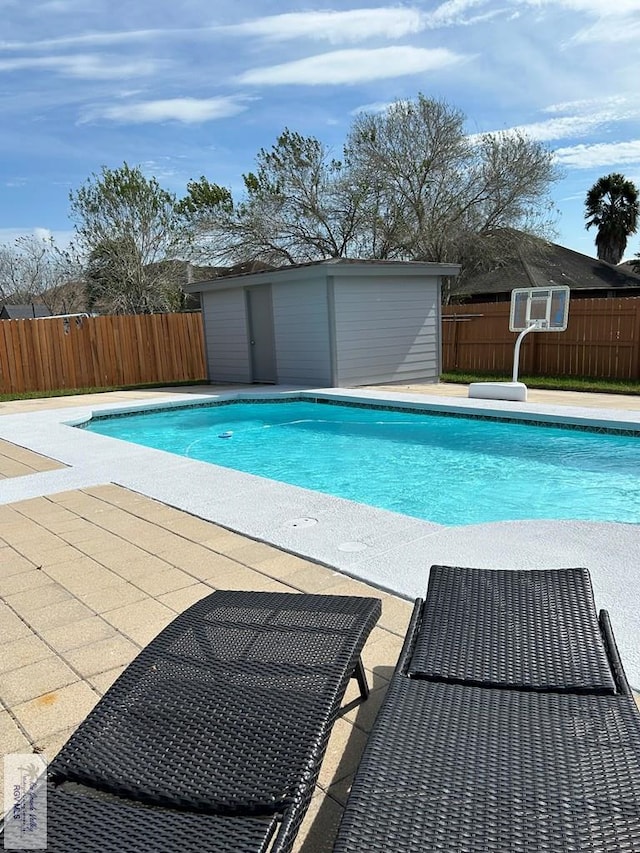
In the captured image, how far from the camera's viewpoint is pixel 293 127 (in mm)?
22031

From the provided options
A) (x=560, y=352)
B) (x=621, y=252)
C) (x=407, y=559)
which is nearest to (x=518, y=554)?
(x=407, y=559)

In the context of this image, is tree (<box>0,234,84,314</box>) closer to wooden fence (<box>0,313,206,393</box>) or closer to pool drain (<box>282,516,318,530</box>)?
wooden fence (<box>0,313,206,393</box>)

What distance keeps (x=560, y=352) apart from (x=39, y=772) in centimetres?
1285

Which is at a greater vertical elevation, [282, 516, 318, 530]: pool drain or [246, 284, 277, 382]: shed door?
[246, 284, 277, 382]: shed door

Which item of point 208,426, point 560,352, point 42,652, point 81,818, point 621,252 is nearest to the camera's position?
point 81,818

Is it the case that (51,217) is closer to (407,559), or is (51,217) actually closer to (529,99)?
(529,99)

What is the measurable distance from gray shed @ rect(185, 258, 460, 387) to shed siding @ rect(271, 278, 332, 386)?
0.02 m

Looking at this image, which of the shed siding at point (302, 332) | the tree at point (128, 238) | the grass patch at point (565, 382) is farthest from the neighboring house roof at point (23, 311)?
the grass patch at point (565, 382)

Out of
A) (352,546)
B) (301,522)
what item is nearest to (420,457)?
(301,522)

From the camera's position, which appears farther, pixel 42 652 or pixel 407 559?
pixel 407 559

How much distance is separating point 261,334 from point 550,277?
1395 cm

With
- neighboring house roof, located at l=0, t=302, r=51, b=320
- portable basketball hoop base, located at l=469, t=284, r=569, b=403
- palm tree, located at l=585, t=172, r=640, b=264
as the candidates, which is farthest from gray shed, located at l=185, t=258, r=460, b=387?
palm tree, located at l=585, t=172, r=640, b=264

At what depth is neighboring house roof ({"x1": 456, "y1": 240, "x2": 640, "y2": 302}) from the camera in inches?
864

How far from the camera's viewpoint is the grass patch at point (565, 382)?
10.5m
